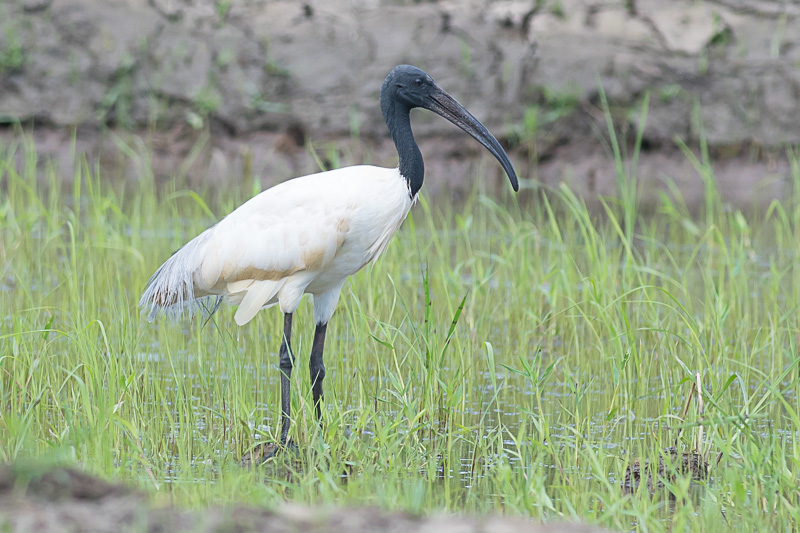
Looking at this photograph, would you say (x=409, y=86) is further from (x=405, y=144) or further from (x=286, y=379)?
(x=286, y=379)

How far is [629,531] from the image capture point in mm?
3420

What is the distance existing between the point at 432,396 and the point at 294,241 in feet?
2.86

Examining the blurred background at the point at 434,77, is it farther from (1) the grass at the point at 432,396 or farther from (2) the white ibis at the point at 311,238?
(2) the white ibis at the point at 311,238

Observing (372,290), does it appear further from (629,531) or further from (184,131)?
(184,131)

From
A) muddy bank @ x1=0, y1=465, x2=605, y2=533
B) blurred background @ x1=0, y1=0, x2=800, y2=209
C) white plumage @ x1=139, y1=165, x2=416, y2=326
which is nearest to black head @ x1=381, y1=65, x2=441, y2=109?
white plumage @ x1=139, y1=165, x2=416, y2=326

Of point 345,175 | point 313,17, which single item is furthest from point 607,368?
point 313,17

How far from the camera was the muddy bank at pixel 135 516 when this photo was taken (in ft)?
7.63

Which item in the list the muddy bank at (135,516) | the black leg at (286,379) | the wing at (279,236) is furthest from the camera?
the wing at (279,236)

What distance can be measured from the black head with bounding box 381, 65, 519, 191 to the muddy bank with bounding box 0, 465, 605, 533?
2664mm

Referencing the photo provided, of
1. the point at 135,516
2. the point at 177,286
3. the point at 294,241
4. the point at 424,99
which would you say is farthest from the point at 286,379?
the point at 135,516

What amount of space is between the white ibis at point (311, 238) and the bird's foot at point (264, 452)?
5 cm

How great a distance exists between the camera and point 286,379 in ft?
15.2

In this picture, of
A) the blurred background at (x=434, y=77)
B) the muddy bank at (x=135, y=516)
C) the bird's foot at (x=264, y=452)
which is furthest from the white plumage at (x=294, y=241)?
the blurred background at (x=434, y=77)

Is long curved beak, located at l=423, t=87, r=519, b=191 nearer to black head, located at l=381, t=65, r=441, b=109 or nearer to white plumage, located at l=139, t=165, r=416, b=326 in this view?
black head, located at l=381, t=65, r=441, b=109
